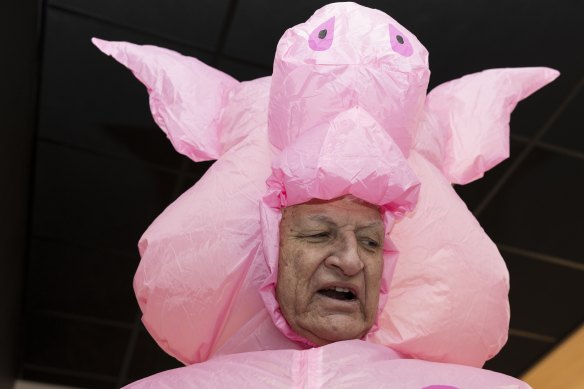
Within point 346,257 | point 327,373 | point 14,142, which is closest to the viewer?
point 327,373

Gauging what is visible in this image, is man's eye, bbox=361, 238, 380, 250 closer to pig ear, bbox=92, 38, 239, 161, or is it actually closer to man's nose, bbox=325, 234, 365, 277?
man's nose, bbox=325, 234, 365, 277

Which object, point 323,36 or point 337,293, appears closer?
point 337,293

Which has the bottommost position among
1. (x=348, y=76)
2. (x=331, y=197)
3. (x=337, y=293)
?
(x=337, y=293)

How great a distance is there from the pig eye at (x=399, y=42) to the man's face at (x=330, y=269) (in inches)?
9.9

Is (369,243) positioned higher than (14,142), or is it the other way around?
(369,243)

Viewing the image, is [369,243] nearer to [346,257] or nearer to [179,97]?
[346,257]

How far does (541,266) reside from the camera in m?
2.61

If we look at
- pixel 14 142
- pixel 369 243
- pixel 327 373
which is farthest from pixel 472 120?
pixel 14 142

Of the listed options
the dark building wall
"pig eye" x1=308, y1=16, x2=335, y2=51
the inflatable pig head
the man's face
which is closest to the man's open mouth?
the man's face

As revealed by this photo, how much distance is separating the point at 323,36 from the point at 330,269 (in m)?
0.37

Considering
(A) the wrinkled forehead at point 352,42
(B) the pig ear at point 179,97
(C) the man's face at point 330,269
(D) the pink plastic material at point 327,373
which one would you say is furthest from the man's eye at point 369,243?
(B) the pig ear at point 179,97

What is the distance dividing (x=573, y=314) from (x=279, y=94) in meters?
1.75

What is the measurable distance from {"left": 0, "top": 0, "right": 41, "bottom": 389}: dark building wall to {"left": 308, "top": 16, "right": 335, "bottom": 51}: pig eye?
2.02 feet

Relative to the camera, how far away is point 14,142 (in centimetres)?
191
